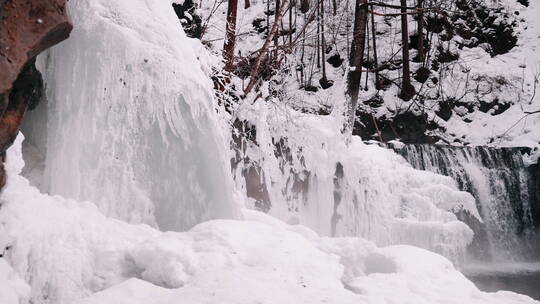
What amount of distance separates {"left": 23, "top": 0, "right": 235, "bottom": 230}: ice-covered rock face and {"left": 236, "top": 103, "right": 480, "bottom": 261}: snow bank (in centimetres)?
257

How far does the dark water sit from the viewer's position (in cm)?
692

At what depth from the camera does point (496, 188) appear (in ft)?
32.2

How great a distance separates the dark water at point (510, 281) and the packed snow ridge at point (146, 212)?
4802 mm

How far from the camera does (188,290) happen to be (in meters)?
2.25

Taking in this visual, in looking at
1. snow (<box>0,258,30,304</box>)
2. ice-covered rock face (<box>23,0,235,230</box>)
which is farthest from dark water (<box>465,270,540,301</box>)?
snow (<box>0,258,30,304</box>)

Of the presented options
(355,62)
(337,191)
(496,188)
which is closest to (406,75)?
(496,188)

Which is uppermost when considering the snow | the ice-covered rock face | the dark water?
the ice-covered rock face

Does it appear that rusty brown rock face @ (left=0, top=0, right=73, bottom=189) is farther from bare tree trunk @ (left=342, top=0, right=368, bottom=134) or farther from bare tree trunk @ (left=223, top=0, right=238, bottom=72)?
bare tree trunk @ (left=342, top=0, right=368, bottom=134)

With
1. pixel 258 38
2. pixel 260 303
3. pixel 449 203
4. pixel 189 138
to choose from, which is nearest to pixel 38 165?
pixel 189 138

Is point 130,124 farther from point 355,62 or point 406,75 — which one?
point 406,75

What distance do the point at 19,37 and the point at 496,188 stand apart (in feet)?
33.3

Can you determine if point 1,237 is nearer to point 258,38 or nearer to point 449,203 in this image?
point 449,203

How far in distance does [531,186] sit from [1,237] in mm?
10834

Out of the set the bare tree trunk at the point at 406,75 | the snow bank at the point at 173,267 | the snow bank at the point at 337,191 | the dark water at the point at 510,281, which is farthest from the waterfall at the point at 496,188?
the snow bank at the point at 173,267
